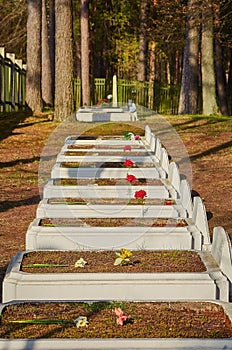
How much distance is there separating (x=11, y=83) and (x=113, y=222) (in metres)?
19.0

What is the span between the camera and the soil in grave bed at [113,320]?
13.4 feet

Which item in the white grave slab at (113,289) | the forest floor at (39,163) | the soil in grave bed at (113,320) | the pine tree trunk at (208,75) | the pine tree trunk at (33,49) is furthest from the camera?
the pine tree trunk at (208,75)

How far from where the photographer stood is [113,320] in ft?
14.1

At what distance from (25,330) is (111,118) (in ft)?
57.7

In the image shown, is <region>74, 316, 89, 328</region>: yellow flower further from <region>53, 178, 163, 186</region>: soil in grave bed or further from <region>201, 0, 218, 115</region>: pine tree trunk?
<region>201, 0, 218, 115</region>: pine tree trunk

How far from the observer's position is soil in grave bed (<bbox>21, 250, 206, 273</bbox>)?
526cm

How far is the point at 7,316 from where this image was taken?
171 inches

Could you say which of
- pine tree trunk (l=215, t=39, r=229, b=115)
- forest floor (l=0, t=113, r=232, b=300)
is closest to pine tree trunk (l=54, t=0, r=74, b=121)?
forest floor (l=0, t=113, r=232, b=300)

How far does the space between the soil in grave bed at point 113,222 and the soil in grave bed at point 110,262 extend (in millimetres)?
982

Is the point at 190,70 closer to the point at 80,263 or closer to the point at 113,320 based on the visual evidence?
the point at 80,263

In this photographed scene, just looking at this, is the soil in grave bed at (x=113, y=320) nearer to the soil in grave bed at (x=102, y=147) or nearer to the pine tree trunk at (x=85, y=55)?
the soil in grave bed at (x=102, y=147)

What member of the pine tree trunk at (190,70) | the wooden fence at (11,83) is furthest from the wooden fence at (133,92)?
the pine tree trunk at (190,70)

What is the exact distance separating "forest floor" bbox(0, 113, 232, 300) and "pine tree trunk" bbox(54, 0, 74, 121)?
621 millimetres

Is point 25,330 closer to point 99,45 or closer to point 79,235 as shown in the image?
point 79,235
